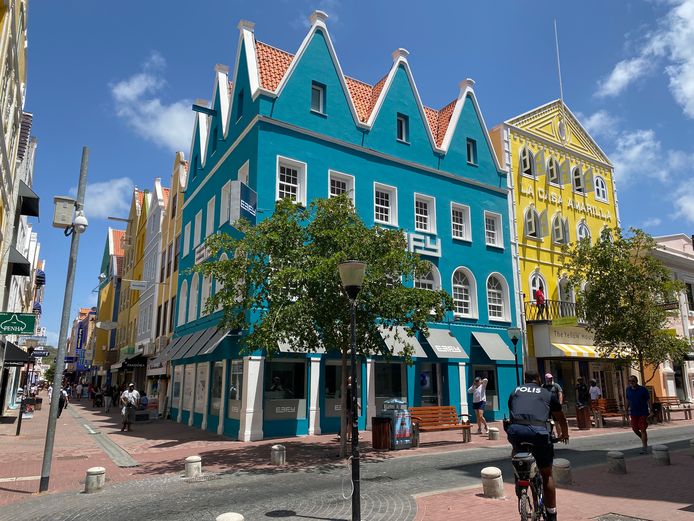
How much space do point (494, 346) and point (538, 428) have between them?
56.8 feet

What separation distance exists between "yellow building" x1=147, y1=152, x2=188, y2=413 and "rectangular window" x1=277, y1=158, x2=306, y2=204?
36.7 feet

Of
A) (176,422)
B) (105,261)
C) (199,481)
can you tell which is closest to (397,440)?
(199,481)

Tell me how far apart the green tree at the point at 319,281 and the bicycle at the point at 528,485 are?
22.1ft

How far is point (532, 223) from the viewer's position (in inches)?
1072

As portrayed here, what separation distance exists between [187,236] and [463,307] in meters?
14.1

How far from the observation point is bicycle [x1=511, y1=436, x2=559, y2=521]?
6113 mm

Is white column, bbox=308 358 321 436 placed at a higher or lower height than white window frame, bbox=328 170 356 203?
lower

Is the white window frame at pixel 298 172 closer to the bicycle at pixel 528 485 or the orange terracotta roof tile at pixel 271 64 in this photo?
the orange terracotta roof tile at pixel 271 64

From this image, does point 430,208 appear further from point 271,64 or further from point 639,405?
point 639,405

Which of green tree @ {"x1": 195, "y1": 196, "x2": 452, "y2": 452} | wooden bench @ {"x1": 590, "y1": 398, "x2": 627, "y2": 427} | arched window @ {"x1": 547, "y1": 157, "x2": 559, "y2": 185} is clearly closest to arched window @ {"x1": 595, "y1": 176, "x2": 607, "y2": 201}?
arched window @ {"x1": 547, "y1": 157, "x2": 559, "y2": 185}

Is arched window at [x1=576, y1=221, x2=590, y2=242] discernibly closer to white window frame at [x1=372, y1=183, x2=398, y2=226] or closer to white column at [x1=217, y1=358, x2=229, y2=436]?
white window frame at [x1=372, y1=183, x2=398, y2=226]

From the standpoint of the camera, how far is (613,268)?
22.2 metres

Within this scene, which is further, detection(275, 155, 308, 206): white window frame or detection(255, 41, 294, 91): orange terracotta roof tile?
detection(255, 41, 294, 91): orange terracotta roof tile

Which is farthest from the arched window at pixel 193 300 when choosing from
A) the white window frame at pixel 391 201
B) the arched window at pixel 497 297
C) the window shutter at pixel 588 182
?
the window shutter at pixel 588 182
